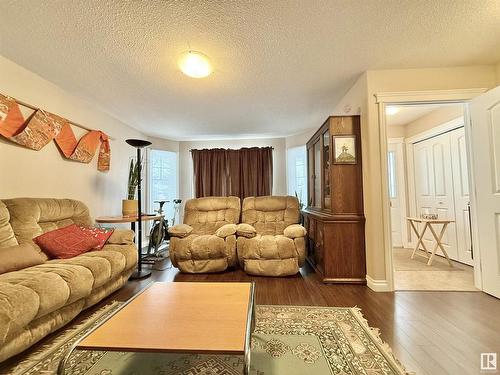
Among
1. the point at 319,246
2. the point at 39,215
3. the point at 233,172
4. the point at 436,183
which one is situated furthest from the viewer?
the point at 233,172

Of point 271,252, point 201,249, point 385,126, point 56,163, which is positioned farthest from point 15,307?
point 385,126

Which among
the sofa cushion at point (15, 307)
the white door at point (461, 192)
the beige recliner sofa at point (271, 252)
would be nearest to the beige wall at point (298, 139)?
the white door at point (461, 192)

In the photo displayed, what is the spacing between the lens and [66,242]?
2.23 m

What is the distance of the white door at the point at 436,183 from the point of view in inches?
143

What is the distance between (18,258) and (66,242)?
415mm

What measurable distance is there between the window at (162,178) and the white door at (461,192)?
5085 mm

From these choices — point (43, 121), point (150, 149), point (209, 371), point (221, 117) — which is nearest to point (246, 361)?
point (209, 371)

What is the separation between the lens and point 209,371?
1.29 meters

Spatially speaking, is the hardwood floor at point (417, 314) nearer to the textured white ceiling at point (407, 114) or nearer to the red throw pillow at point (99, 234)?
the red throw pillow at point (99, 234)

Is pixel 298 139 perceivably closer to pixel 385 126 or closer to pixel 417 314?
pixel 385 126

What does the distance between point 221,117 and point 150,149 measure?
1.90 m

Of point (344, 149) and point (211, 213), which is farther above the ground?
point (344, 149)

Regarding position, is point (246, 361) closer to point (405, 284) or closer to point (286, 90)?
point (405, 284)

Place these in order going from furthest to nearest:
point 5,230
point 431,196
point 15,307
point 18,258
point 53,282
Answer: point 431,196
point 5,230
point 18,258
point 53,282
point 15,307
